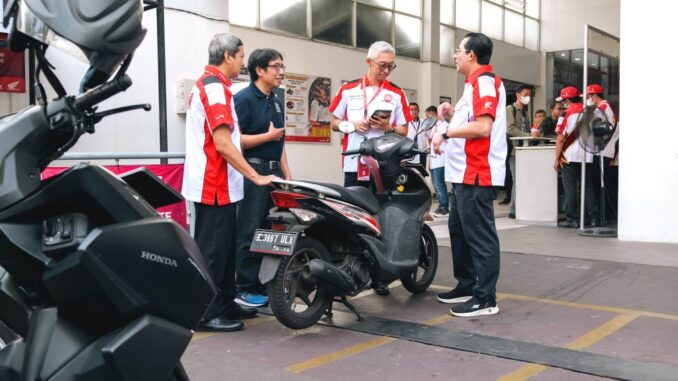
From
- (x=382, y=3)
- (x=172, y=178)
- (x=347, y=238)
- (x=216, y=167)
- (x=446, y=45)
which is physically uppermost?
(x=382, y=3)

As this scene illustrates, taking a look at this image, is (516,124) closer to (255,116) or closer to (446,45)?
(446,45)

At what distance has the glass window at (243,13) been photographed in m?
13.7

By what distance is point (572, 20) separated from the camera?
71.5 feet

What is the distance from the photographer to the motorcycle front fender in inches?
168

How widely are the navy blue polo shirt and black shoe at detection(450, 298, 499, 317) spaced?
1797 millimetres

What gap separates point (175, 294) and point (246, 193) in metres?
3.25

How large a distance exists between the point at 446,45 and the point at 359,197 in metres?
14.6

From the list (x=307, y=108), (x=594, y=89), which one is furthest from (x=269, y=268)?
(x=307, y=108)

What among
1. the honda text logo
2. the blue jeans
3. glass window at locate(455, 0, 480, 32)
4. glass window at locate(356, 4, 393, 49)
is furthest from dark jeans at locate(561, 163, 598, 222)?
glass window at locate(455, 0, 480, 32)

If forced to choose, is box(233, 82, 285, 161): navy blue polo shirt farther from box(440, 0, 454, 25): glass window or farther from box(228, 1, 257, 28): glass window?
box(440, 0, 454, 25): glass window

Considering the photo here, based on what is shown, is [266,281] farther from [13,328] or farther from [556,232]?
[556,232]

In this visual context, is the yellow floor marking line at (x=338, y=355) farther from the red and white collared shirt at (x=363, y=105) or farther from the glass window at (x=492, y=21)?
the glass window at (x=492, y=21)

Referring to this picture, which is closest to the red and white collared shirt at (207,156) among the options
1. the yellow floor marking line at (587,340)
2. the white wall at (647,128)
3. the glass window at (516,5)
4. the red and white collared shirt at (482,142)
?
the red and white collared shirt at (482,142)

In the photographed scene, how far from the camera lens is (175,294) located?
2.04m
